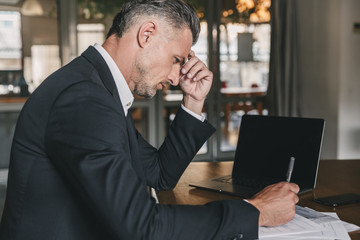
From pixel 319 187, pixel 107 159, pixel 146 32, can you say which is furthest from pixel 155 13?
pixel 319 187

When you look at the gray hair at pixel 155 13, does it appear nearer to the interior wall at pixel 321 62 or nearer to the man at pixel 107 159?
the man at pixel 107 159

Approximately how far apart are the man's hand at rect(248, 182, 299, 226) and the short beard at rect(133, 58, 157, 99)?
0.42 m

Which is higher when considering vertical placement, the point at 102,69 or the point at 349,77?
the point at 102,69

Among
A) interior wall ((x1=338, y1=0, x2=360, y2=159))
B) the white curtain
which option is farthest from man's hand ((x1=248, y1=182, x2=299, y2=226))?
the white curtain

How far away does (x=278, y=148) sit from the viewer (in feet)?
5.69

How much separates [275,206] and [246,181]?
59 cm

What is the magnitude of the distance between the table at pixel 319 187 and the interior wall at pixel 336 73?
288 centimetres

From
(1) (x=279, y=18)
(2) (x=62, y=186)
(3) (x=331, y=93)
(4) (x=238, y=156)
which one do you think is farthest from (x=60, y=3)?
(2) (x=62, y=186)

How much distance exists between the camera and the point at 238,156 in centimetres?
186

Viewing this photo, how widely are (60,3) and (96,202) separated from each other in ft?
15.2

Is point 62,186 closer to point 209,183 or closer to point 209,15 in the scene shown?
point 209,183

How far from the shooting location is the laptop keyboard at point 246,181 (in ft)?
5.41

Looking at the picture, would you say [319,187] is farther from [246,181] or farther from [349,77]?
[349,77]

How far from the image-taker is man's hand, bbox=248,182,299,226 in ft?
3.60
